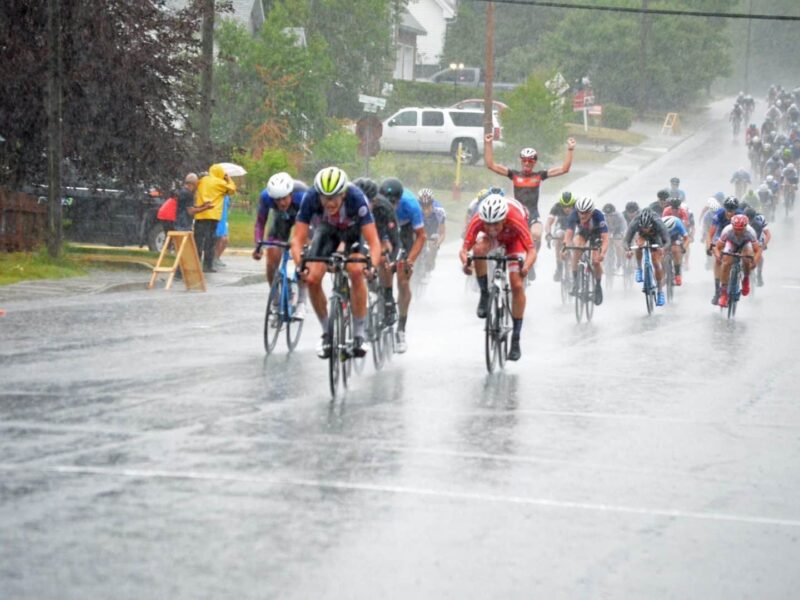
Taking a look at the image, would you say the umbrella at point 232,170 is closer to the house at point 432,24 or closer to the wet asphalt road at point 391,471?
the wet asphalt road at point 391,471

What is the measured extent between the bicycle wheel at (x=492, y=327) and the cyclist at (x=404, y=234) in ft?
2.66

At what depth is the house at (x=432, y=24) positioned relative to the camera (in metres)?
102

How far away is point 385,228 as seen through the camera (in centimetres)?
1443

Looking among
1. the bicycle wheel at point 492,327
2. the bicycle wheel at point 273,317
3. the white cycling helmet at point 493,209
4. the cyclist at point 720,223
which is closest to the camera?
the white cycling helmet at point 493,209

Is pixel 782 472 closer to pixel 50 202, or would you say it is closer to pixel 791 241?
pixel 50 202

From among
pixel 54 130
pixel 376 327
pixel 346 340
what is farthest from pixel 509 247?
pixel 54 130

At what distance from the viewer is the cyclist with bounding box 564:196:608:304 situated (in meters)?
21.7

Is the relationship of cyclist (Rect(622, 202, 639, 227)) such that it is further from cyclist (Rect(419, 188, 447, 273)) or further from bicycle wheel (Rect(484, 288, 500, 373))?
bicycle wheel (Rect(484, 288, 500, 373))

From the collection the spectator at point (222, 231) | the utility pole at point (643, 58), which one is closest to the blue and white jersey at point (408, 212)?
the spectator at point (222, 231)

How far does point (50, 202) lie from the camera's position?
2511cm

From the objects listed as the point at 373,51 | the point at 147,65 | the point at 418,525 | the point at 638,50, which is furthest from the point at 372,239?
the point at 638,50

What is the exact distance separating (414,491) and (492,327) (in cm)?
597

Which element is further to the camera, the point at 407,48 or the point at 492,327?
the point at 407,48

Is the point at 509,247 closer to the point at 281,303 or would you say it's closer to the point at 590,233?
the point at 281,303
